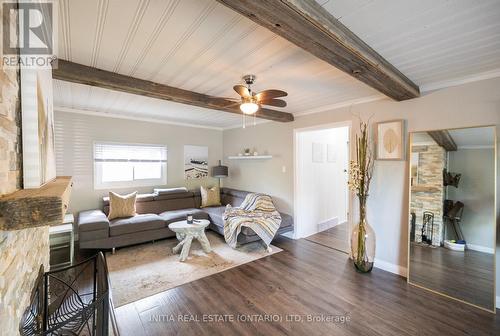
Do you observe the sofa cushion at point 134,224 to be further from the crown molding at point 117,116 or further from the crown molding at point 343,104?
the crown molding at point 343,104

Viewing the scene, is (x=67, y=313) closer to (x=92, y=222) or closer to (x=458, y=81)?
(x=92, y=222)

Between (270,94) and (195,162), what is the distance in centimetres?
368

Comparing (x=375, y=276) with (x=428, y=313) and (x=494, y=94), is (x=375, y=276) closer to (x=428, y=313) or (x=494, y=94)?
(x=428, y=313)

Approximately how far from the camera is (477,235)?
2342 mm

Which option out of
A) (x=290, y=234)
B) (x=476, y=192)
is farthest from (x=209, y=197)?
(x=476, y=192)

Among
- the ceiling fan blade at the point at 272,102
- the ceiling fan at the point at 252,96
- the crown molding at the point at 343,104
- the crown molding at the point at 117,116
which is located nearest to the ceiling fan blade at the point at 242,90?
the ceiling fan at the point at 252,96

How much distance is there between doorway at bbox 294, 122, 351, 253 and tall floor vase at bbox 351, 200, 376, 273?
65 centimetres

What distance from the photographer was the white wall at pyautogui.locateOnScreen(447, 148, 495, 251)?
7.35ft

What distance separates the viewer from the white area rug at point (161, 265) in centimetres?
246

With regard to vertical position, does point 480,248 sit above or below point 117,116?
below

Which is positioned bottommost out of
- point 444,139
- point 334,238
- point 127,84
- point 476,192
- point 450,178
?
point 334,238

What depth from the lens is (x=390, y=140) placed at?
2.86 m

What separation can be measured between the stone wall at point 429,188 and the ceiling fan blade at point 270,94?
6.08 ft

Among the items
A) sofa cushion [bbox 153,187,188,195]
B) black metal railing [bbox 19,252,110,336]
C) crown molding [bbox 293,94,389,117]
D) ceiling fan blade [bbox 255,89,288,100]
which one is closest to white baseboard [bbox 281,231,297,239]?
crown molding [bbox 293,94,389,117]
